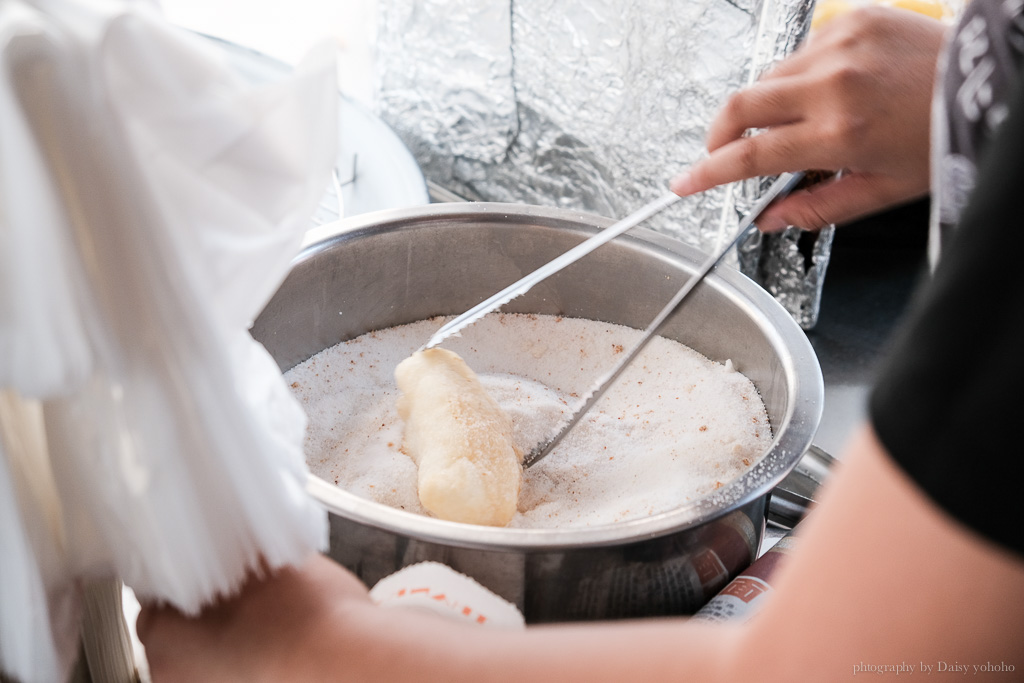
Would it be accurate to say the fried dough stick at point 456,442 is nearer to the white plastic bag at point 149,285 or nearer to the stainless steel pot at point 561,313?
the stainless steel pot at point 561,313

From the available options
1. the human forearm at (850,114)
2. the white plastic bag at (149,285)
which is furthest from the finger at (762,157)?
the white plastic bag at (149,285)

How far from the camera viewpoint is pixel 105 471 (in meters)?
0.33

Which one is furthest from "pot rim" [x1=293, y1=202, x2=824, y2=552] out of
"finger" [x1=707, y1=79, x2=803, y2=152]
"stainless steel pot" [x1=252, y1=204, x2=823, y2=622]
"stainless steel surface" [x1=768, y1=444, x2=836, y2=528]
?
"finger" [x1=707, y1=79, x2=803, y2=152]

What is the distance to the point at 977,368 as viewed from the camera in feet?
0.66

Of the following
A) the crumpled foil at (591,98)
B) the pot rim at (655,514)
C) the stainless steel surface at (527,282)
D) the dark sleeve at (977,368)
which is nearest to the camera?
the dark sleeve at (977,368)

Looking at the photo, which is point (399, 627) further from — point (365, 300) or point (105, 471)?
point (365, 300)

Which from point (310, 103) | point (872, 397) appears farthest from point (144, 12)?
point (872, 397)

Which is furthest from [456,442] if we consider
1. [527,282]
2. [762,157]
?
[762,157]

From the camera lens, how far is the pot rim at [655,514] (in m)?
0.47

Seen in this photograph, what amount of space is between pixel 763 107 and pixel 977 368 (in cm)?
38

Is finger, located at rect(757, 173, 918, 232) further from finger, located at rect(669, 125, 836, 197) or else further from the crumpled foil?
the crumpled foil

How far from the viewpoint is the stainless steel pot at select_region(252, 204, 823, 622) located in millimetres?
479

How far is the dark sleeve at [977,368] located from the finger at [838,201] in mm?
384

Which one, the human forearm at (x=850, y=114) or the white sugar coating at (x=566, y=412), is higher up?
the human forearm at (x=850, y=114)
